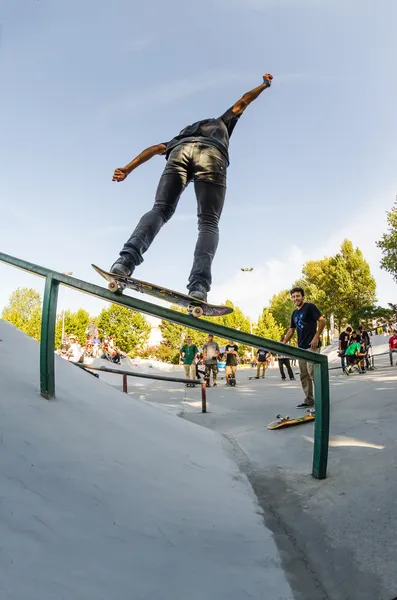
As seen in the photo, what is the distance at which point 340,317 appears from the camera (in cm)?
4200

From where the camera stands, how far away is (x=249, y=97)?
10.8ft

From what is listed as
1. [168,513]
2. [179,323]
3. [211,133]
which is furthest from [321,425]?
[211,133]

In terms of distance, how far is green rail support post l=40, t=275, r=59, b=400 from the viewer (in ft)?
7.75

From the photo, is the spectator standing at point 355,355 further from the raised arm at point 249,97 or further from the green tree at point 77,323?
the green tree at point 77,323

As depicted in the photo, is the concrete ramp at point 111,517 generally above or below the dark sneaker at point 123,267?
below

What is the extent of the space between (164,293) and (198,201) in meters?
0.81

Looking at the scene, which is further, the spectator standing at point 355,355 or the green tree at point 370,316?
the green tree at point 370,316

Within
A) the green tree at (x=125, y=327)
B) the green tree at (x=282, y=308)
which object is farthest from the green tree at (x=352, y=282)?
the green tree at (x=125, y=327)

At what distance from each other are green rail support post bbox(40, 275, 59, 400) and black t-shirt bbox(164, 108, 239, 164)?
1546 mm

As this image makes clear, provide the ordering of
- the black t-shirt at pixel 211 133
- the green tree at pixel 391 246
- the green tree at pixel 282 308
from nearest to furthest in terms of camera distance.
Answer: the black t-shirt at pixel 211 133, the green tree at pixel 391 246, the green tree at pixel 282 308

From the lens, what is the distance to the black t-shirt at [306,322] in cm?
499

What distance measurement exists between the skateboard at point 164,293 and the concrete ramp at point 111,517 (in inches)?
34.0

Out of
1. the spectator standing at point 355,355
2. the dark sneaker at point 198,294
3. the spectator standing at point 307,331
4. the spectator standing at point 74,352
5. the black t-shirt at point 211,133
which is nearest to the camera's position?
the dark sneaker at point 198,294

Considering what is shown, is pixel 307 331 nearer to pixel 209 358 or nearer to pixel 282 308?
pixel 209 358
